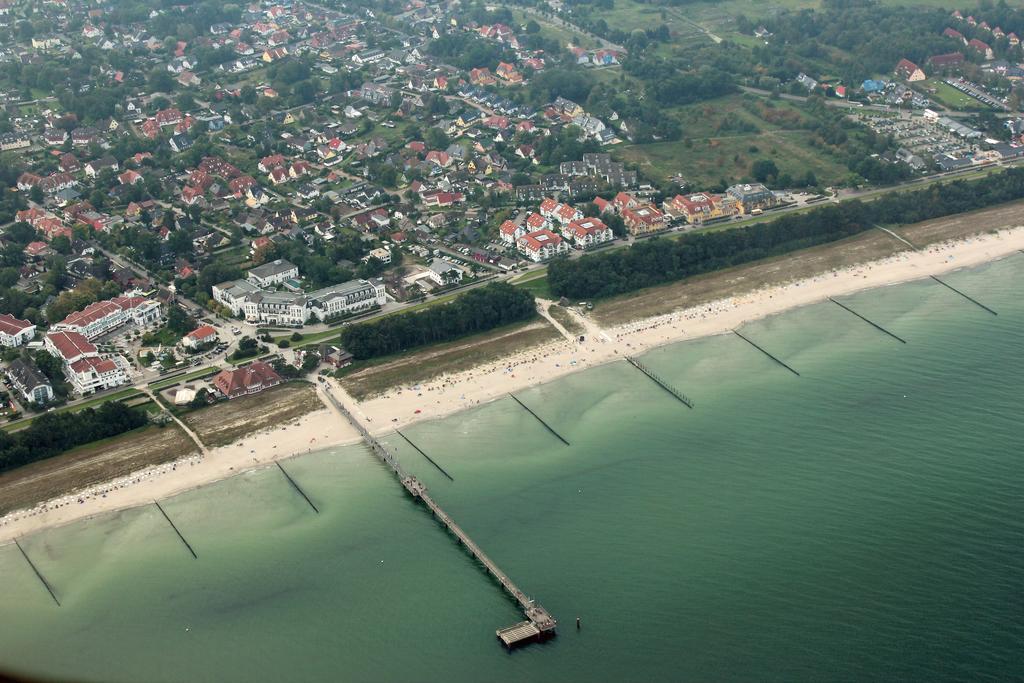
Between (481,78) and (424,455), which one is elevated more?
(481,78)

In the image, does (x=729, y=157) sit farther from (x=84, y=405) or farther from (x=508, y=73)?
(x=84, y=405)

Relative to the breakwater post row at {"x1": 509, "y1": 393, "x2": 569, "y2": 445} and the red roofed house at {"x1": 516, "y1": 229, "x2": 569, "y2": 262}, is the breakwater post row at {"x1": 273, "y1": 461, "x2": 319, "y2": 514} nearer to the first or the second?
the breakwater post row at {"x1": 509, "y1": 393, "x2": 569, "y2": 445}

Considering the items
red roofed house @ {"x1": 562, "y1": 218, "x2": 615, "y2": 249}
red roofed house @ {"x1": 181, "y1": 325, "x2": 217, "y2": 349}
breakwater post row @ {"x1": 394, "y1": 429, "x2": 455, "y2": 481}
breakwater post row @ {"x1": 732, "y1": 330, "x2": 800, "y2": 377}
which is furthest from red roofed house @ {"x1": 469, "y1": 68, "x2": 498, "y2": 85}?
breakwater post row @ {"x1": 394, "y1": 429, "x2": 455, "y2": 481}

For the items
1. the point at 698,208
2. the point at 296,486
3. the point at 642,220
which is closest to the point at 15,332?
the point at 296,486

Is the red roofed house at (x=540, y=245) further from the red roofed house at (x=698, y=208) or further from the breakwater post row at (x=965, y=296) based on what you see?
the breakwater post row at (x=965, y=296)

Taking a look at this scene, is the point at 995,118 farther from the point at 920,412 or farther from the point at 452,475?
the point at 452,475

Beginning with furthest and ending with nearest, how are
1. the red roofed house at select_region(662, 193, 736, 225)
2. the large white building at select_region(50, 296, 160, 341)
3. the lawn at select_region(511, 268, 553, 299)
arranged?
the red roofed house at select_region(662, 193, 736, 225)
the lawn at select_region(511, 268, 553, 299)
the large white building at select_region(50, 296, 160, 341)

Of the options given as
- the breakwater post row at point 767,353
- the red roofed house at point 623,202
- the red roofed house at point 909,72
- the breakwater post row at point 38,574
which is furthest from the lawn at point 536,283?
the red roofed house at point 909,72

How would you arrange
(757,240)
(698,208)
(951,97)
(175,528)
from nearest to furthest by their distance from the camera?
1. (175,528)
2. (757,240)
3. (698,208)
4. (951,97)
